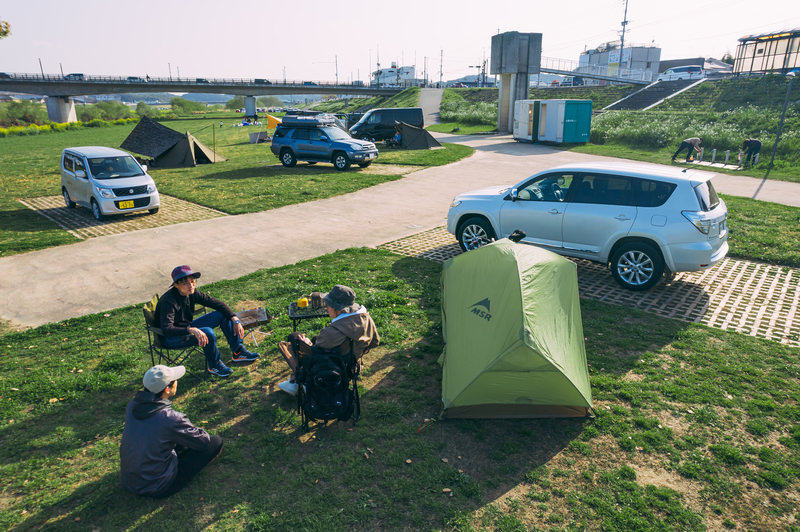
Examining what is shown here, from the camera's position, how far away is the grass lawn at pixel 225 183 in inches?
542

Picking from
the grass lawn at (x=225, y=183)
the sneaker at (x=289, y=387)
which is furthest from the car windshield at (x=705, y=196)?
the grass lawn at (x=225, y=183)

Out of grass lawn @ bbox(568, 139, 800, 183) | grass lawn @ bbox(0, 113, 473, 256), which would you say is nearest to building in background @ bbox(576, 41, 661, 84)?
grass lawn @ bbox(568, 139, 800, 183)

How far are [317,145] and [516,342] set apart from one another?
19.6 meters

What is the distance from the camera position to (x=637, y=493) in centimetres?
455

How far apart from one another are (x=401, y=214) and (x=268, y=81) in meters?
89.2

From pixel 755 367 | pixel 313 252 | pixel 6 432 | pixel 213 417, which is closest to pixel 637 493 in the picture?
pixel 755 367

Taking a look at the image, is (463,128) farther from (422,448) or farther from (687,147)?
(422,448)

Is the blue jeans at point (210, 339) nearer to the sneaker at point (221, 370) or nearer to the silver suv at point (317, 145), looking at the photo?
the sneaker at point (221, 370)

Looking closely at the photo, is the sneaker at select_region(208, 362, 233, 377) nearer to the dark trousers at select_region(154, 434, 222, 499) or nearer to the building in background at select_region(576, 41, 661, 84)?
the dark trousers at select_region(154, 434, 222, 499)

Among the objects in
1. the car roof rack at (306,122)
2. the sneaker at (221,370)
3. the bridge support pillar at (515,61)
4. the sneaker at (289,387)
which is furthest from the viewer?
the bridge support pillar at (515,61)

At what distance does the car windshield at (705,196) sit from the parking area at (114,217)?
12524mm

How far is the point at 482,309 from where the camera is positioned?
18.8 ft

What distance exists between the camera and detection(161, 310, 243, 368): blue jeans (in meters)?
6.16

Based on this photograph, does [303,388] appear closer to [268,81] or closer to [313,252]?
[313,252]
